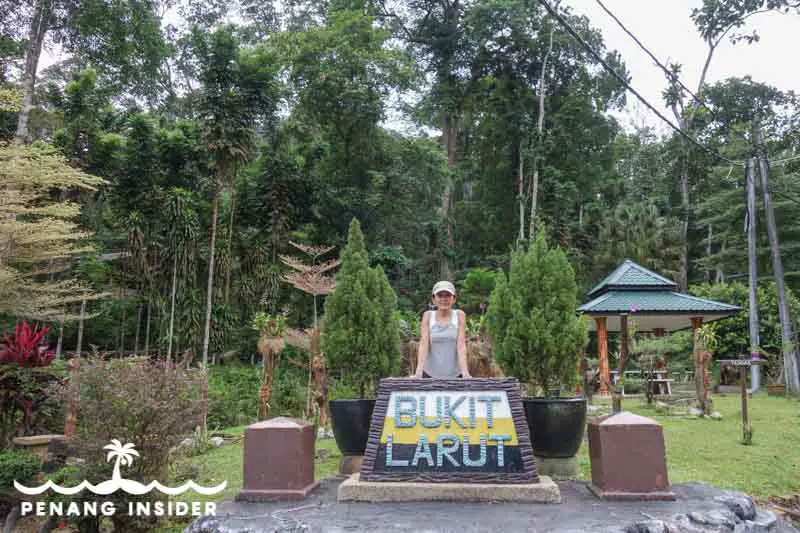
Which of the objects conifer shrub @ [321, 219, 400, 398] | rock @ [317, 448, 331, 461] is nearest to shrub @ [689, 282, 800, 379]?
conifer shrub @ [321, 219, 400, 398]

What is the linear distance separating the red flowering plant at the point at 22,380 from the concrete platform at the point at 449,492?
16.3ft

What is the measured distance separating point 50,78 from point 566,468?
28.1m

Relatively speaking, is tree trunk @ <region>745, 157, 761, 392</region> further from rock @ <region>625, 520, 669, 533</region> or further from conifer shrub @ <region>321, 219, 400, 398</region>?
rock @ <region>625, 520, 669, 533</region>

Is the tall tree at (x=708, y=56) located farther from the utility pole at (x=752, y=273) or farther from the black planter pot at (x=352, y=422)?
the black planter pot at (x=352, y=422)

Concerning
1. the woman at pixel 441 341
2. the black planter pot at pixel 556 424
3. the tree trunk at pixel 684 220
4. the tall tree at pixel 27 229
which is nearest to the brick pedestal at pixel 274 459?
the woman at pixel 441 341

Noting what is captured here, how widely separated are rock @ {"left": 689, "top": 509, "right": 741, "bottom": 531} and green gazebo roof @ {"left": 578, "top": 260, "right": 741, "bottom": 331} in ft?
30.0

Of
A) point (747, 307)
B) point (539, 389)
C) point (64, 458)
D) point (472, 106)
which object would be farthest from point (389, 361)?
point (472, 106)

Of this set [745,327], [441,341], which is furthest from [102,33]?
[745,327]

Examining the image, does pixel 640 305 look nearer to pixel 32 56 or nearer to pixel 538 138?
pixel 538 138

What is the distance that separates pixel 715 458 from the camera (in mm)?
6750

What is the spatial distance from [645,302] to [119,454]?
12354mm

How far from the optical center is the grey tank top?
5184mm

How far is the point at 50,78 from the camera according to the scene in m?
25.2

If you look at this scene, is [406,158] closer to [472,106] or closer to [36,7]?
[472,106]
